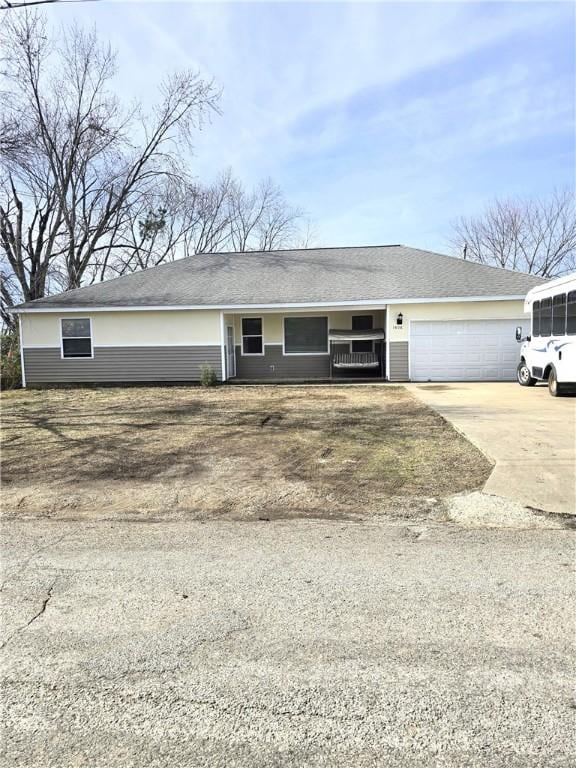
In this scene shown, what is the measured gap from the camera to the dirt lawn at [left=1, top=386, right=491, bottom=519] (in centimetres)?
520

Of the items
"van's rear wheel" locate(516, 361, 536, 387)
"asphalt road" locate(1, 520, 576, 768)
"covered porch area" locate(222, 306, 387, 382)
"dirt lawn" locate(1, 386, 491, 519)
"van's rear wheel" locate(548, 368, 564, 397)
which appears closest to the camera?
"asphalt road" locate(1, 520, 576, 768)

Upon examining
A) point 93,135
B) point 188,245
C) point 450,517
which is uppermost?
point 93,135

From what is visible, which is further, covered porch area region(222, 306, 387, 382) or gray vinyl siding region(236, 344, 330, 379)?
gray vinyl siding region(236, 344, 330, 379)

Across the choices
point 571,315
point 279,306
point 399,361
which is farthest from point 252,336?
point 571,315

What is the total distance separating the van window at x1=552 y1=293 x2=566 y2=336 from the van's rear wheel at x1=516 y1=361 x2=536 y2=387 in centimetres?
264

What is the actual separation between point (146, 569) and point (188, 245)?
37706 mm

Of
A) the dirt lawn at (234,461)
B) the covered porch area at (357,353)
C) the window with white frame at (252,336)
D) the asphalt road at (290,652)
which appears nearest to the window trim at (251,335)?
the window with white frame at (252,336)

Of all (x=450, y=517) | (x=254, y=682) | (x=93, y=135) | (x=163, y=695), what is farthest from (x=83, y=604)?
(x=93, y=135)

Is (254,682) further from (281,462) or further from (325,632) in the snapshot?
(281,462)

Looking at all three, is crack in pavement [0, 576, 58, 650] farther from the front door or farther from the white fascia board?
the front door

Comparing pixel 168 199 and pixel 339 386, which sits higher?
pixel 168 199

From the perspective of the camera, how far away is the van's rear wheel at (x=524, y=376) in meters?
15.0

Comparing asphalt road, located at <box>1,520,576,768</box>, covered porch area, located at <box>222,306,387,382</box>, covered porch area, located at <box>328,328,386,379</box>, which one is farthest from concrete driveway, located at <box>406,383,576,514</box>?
covered porch area, located at <box>222,306,387,382</box>

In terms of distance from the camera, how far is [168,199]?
112ft
